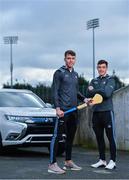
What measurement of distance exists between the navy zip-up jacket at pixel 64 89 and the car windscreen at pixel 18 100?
3.63m

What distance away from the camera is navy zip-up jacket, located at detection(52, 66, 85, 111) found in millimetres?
8930

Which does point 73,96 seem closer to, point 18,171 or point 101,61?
point 101,61

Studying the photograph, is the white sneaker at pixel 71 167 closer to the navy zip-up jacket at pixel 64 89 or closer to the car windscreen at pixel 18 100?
the navy zip-up jacket at pixel 64 89

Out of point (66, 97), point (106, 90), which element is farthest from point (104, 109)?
point (66, 97)

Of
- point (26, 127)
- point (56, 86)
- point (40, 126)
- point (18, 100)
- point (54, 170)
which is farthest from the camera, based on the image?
point (18, 100)

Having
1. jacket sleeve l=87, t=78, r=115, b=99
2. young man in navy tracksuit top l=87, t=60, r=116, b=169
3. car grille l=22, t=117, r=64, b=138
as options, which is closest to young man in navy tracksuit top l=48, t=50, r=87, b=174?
jacket sleeve l=87, t=78, r=115, b=99

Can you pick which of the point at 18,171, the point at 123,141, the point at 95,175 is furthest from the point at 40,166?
the point at 123,141

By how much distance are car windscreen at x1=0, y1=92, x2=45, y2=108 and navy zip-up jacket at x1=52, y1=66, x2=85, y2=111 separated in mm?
3630

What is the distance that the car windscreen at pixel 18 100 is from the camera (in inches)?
495

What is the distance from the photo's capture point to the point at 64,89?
9008mm

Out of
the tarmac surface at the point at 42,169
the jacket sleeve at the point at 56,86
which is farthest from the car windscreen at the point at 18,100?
the jacket sleeve at the point at 56,86

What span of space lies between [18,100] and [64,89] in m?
3.99

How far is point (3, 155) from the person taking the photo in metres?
12.1

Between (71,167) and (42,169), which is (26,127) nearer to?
(42,169)
